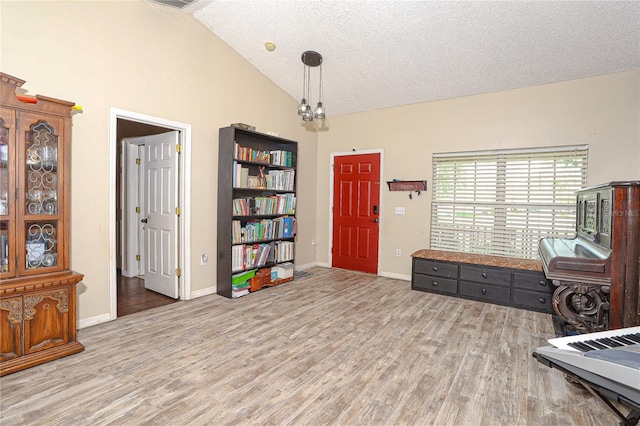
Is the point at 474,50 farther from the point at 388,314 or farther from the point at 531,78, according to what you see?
the point at 388,314

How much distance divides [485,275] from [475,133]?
6.49ft

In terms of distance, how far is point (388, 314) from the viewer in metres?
3.52

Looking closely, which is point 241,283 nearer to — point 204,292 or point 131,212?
point 204,292

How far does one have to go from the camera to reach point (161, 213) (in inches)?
159

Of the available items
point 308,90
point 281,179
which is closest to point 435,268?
point 281,179

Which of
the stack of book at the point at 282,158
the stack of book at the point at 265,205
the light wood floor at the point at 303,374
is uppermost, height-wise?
the stack of book at the point at 282,158

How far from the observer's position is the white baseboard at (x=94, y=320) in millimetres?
2977

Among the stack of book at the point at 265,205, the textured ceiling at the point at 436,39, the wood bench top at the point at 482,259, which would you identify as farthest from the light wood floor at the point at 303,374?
the textured ceiling at the point at 436,39

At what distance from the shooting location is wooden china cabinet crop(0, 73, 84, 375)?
2.22 meters

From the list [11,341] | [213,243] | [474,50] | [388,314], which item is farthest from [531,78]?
[11,341]

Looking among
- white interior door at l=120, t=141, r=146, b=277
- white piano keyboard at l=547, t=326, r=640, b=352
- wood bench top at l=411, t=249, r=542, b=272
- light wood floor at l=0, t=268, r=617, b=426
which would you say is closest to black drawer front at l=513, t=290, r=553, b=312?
light wood floor at l=0, t=268, r=617, b=426

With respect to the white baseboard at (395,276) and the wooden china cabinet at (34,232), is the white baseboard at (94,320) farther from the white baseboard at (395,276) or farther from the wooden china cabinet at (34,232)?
the white baseboard at (395,276)

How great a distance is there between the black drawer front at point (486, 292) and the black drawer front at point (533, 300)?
92 mm

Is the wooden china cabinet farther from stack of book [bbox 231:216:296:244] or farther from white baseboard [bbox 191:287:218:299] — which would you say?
stack of book [bbox 231:216:296:244]
